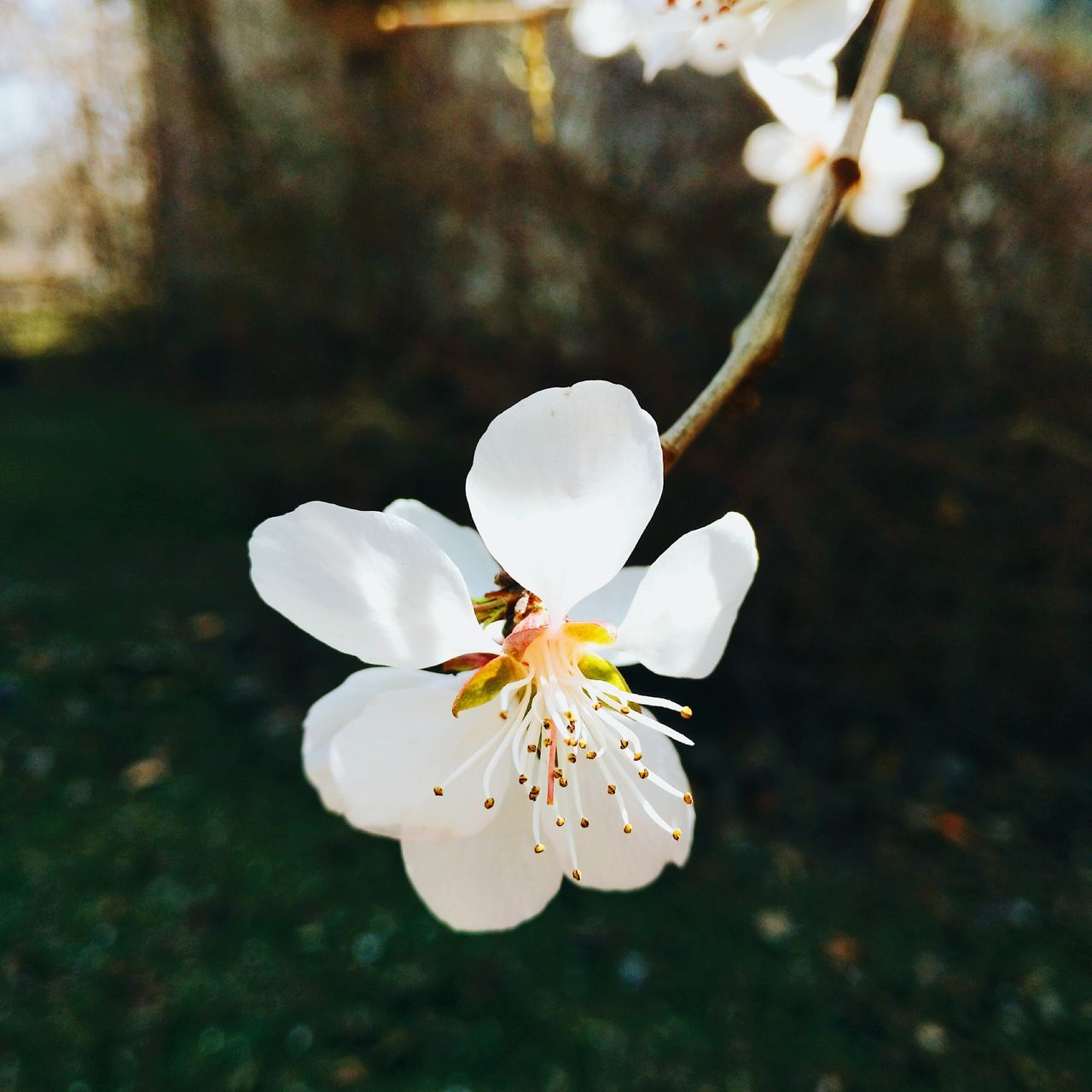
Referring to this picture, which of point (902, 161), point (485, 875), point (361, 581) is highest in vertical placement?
point (902, 161)

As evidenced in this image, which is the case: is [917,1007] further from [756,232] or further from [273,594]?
[273,594]

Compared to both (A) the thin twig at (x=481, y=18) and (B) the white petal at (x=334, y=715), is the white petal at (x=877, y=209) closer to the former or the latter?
(A) the thin twig at (x=481, y=18)

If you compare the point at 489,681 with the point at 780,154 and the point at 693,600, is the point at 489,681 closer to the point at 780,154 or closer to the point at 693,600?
the point at 693,600

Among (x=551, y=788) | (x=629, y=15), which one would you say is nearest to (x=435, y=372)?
(x=629, y=15)

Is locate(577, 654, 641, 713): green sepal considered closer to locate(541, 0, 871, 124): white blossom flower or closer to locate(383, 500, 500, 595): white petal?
locate(383, 500, 500, 595): white petal

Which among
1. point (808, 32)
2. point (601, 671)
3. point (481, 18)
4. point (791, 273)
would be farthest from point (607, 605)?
point (481, 18)

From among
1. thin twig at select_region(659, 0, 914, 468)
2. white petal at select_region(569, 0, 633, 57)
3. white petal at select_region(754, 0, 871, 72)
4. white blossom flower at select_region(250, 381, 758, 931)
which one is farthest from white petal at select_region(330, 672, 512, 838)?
white petal at select_region(569, 0, 633, 57)
